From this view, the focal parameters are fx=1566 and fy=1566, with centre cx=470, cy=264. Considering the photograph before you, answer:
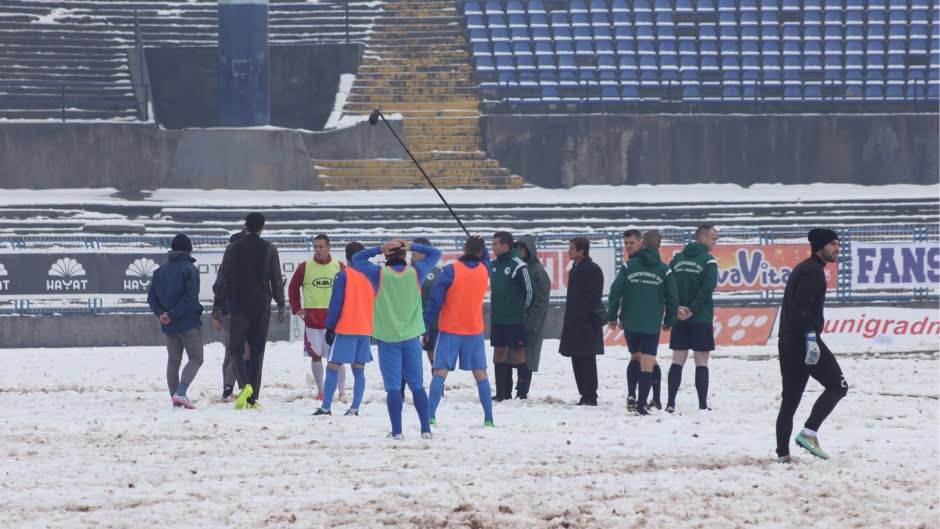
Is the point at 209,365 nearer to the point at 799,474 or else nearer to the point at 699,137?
the point at 799,474

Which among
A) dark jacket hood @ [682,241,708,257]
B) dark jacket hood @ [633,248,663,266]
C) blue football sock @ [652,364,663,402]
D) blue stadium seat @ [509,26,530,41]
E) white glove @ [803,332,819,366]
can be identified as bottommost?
blue football sock @ [652,364,663,402]

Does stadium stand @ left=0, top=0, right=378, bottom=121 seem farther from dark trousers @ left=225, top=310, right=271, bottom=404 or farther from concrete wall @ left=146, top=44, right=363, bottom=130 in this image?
dark trousers @ left=225, top=310, right=271, bottom=404

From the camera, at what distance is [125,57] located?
121 feet

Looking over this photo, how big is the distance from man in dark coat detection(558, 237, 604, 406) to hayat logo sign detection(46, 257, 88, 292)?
927 centimetres

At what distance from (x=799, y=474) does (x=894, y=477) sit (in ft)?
1.98

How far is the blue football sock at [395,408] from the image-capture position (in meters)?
11.5

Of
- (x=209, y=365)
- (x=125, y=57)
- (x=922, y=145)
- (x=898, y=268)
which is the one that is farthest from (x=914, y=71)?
(x=209, y=365)

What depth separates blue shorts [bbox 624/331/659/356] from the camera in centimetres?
1402

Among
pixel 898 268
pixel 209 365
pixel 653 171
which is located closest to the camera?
pixel 209 365

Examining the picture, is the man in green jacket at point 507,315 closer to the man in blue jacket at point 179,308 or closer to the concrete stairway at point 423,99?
the man in blue jacket at point 179,308

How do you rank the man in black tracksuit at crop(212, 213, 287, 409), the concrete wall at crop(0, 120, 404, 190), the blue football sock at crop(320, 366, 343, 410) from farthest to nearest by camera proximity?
the concrete wall at crop(0, 120, 404, 190), the man in black tracksuit at crop(212, 213, 287, 409), the blue football sock at crop(320, 366, 343, 410)

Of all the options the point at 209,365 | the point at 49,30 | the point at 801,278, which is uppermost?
the point at 49,30

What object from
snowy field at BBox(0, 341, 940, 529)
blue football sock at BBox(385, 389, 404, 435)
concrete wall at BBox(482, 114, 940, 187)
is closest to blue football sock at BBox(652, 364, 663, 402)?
snowy field at BBox(0, 341, 940, 529)

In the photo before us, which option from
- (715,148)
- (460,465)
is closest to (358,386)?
(460,465)
